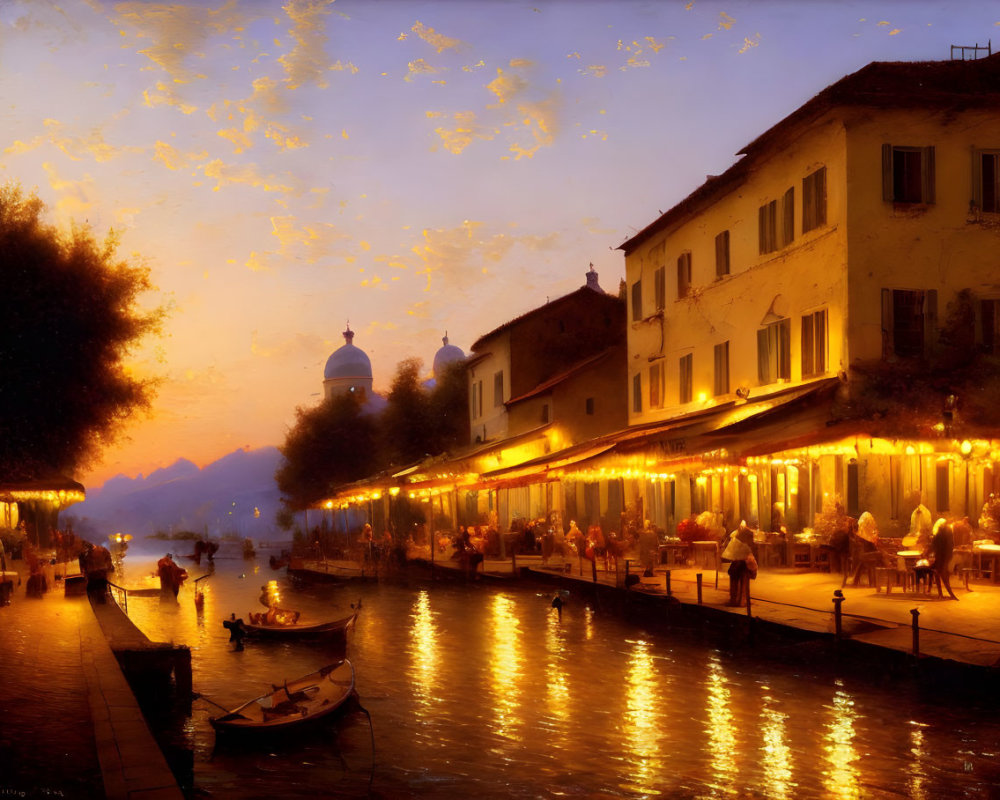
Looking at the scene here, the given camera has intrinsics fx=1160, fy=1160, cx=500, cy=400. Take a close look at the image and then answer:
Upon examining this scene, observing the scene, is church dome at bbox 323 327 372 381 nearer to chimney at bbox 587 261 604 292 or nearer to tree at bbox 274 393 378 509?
tree at bbox 274 393 378 509

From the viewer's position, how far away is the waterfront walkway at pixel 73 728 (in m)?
8.37

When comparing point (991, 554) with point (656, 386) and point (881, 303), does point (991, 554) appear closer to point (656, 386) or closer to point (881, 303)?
point (881, 303)

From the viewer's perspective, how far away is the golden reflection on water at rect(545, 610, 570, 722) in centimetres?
1390

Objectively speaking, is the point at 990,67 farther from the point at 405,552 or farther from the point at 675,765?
the point at 405,552

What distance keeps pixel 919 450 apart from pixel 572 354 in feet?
94.7

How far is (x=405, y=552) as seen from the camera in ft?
136

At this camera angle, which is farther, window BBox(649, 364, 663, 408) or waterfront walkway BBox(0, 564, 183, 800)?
window BBox(649, 364, 663, 408)

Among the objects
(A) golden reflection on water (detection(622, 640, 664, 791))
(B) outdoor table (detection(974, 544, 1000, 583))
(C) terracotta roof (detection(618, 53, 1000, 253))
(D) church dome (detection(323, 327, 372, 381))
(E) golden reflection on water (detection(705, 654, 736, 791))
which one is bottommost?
(A) golden reflection on water (detection(622, 640, 664, 791))

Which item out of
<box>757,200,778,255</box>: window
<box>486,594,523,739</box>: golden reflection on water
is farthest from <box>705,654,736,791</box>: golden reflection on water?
<box>757,200,778,255</box>: window

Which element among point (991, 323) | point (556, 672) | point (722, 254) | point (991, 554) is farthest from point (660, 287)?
point (556, 672)

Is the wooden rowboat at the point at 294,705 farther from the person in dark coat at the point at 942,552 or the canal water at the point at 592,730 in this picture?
the person in dark coat at the point at 942,552

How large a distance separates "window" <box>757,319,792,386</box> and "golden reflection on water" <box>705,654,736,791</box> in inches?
443

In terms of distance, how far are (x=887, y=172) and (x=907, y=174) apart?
1.62 feet

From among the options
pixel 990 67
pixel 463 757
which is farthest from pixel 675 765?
pixel 990 67
